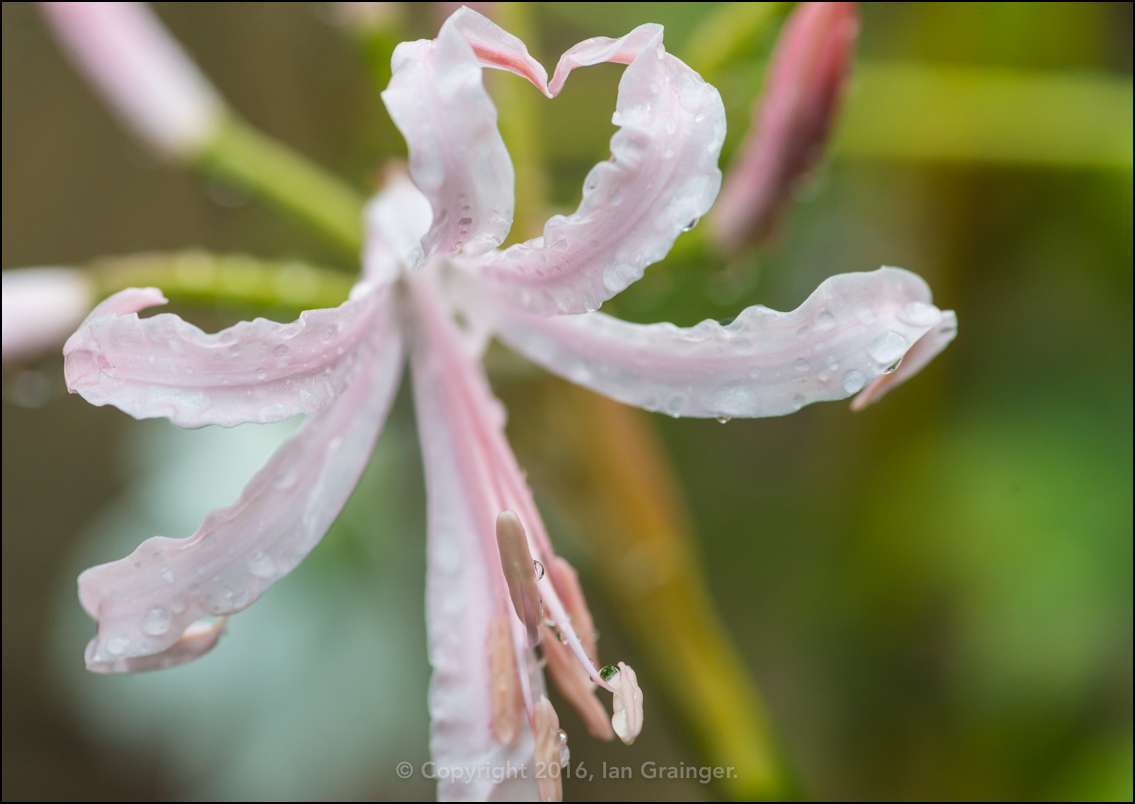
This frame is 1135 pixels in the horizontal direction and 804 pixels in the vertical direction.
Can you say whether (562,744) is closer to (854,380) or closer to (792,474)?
(854,380)

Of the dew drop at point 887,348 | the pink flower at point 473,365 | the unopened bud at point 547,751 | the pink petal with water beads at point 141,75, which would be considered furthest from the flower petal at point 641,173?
the pink petal with water beads at point 141,75

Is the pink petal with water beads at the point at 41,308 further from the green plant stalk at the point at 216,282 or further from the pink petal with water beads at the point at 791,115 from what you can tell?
the pink petal with water beads at the point at 791,115

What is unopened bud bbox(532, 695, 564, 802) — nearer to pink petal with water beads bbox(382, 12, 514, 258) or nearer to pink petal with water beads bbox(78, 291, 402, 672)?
pink petal with water beads bbox(78, 291, 402, 672)

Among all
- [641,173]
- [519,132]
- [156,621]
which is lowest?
[156,621]

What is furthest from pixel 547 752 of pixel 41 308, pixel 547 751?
pixel 41 308

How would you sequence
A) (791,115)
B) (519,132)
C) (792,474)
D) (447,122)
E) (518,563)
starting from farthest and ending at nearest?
(792,474), (519,132), (791,115), (518,563), (447,122)

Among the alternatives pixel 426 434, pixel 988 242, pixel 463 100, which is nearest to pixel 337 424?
pixel 426 434
